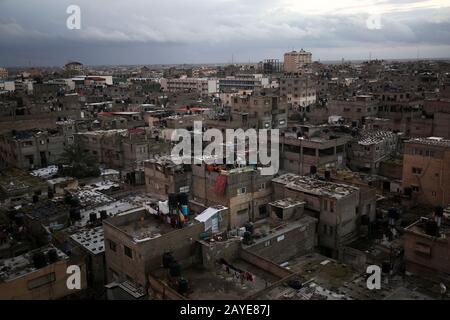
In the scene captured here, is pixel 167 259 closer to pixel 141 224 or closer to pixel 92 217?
pixel 141 224

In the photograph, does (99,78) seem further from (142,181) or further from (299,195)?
(299,195)

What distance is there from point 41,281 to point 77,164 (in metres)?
22.1

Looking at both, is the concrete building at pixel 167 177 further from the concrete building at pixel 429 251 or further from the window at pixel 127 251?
the concrete building at pixel 429 251

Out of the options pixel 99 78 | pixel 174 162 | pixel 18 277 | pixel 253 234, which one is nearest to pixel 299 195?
pixel 253 234

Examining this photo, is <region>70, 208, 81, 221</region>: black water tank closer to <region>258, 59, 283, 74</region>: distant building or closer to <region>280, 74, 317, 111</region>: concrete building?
<region>280, 74, 317, 111</region>: concrete building

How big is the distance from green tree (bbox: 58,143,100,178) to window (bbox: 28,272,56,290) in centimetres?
2104

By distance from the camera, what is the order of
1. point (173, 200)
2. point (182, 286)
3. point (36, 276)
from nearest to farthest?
point (182, 286)
point (36, 276)
point (173, 200)

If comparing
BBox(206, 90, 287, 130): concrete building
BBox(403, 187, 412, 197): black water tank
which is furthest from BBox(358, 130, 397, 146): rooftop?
BBox(206, 90, 287, 130): concrete building

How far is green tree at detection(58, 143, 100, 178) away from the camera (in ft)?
127

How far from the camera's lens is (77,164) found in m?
38.8

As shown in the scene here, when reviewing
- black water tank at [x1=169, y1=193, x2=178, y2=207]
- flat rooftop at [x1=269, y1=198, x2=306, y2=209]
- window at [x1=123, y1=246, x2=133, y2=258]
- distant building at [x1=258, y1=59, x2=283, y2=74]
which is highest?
distant building at [x1=258, y1=59, x2=283, y2=74]

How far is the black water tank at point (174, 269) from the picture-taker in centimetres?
1684

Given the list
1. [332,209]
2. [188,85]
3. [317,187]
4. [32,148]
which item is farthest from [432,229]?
[188,85]

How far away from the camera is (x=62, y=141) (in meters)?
44.6
